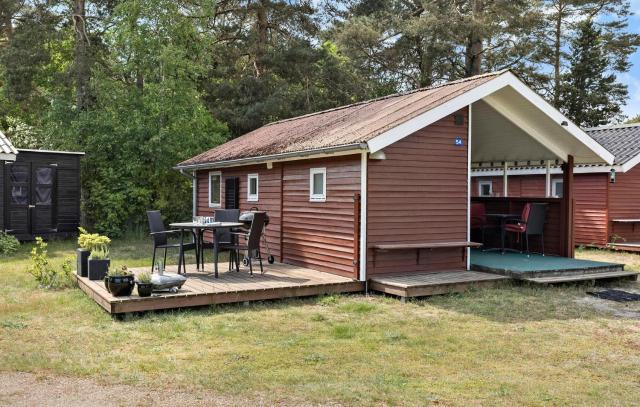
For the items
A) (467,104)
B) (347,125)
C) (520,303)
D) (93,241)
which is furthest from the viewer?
(347,125)

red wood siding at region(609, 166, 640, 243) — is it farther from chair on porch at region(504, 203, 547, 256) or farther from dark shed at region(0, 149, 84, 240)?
dark shed at region(0, 149, 84, 240)

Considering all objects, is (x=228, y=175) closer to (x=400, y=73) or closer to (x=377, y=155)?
(x=377, y=155)

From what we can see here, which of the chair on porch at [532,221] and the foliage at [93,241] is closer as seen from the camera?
the foliage at [93,241]

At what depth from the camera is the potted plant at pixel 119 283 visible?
7.00 meters

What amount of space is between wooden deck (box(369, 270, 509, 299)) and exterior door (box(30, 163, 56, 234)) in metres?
10.5

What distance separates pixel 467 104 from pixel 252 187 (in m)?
4.75

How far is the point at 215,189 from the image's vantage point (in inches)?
546

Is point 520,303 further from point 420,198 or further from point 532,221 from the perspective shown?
point 532,221

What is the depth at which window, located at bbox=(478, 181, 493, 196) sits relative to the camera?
61.2ft

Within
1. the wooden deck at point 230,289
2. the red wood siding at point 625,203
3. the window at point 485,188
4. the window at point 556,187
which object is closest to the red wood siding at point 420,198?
the wooden deck at point 230,289

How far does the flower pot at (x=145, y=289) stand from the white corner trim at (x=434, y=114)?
3297 mm

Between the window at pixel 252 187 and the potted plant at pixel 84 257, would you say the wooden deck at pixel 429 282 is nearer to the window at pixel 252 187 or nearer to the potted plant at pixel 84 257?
the window at pixel 252 187

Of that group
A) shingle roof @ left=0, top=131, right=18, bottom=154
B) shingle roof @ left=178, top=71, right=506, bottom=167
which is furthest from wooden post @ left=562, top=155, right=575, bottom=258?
shingle roof @ left=0, top=131, right=18, bottom=154

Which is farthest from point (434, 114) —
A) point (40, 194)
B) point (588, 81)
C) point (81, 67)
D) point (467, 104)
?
point (588, 81)
